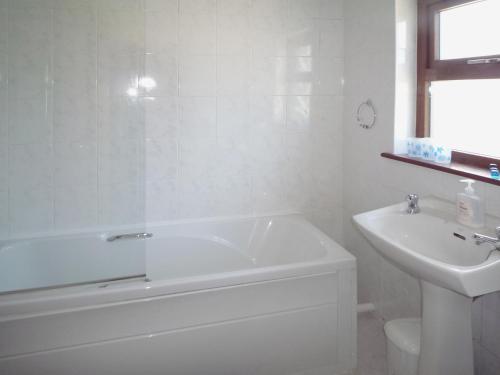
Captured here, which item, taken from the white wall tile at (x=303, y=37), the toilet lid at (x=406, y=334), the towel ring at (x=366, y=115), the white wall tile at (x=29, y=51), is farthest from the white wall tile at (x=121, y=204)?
the toilet lid at (x=406, y=334)

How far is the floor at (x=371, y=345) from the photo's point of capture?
1.99 m

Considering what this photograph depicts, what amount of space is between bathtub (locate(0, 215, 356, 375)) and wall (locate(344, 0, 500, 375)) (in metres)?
0.47

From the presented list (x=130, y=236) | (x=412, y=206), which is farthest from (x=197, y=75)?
(x=412, y=206)

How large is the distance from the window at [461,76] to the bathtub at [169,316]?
Result: 0.85m

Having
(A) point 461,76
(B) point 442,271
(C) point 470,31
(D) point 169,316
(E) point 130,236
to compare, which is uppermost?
(C) point 470,31

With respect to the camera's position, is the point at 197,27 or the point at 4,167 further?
the point at 197,27

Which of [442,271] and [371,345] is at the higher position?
[442,271]

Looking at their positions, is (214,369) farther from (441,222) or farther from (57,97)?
(57,97)

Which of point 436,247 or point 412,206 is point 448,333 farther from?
point 412,206

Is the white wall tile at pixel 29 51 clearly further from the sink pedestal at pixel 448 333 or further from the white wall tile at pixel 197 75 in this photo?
the sink pedestal at pixel 448 333

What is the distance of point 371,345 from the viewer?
2.18 m

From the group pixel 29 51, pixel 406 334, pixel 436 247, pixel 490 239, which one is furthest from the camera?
pixel 29 51

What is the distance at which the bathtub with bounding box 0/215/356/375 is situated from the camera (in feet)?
5.05

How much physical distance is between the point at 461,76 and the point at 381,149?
0.58 metres
